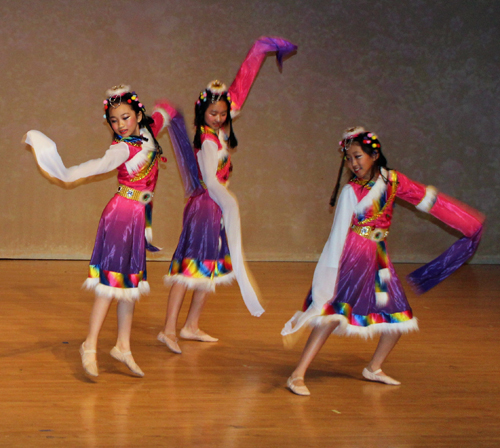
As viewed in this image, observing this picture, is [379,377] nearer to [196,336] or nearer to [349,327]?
[349,327]

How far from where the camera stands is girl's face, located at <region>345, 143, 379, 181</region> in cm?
265

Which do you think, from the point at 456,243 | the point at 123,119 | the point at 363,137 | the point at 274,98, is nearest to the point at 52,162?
the point at 123,119

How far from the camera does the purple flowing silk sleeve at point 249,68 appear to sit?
353 cm

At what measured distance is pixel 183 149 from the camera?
10.4ft

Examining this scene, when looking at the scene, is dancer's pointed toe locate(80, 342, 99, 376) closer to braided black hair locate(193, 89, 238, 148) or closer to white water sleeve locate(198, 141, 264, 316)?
white water sleeve locate(198, 141, 264, 316)

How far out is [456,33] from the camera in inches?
257

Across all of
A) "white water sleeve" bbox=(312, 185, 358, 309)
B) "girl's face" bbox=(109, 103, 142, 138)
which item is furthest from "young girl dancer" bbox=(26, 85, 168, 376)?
"white water sleeve" bbox=(312, 185, 358, 309)

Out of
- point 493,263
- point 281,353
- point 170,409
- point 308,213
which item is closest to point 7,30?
point 308,213

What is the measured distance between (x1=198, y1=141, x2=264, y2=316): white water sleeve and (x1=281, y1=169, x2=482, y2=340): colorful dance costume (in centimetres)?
24

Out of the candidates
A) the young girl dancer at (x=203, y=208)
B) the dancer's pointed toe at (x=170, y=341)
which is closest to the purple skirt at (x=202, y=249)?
the young girl dancer at (x=203, y=208)

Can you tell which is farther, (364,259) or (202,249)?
(202,249)

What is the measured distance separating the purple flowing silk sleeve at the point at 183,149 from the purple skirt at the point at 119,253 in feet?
1.60

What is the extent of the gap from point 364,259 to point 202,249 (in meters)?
0.92

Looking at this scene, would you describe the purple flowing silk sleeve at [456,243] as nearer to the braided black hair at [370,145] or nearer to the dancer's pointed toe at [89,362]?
the braided black hair at [370,145]
